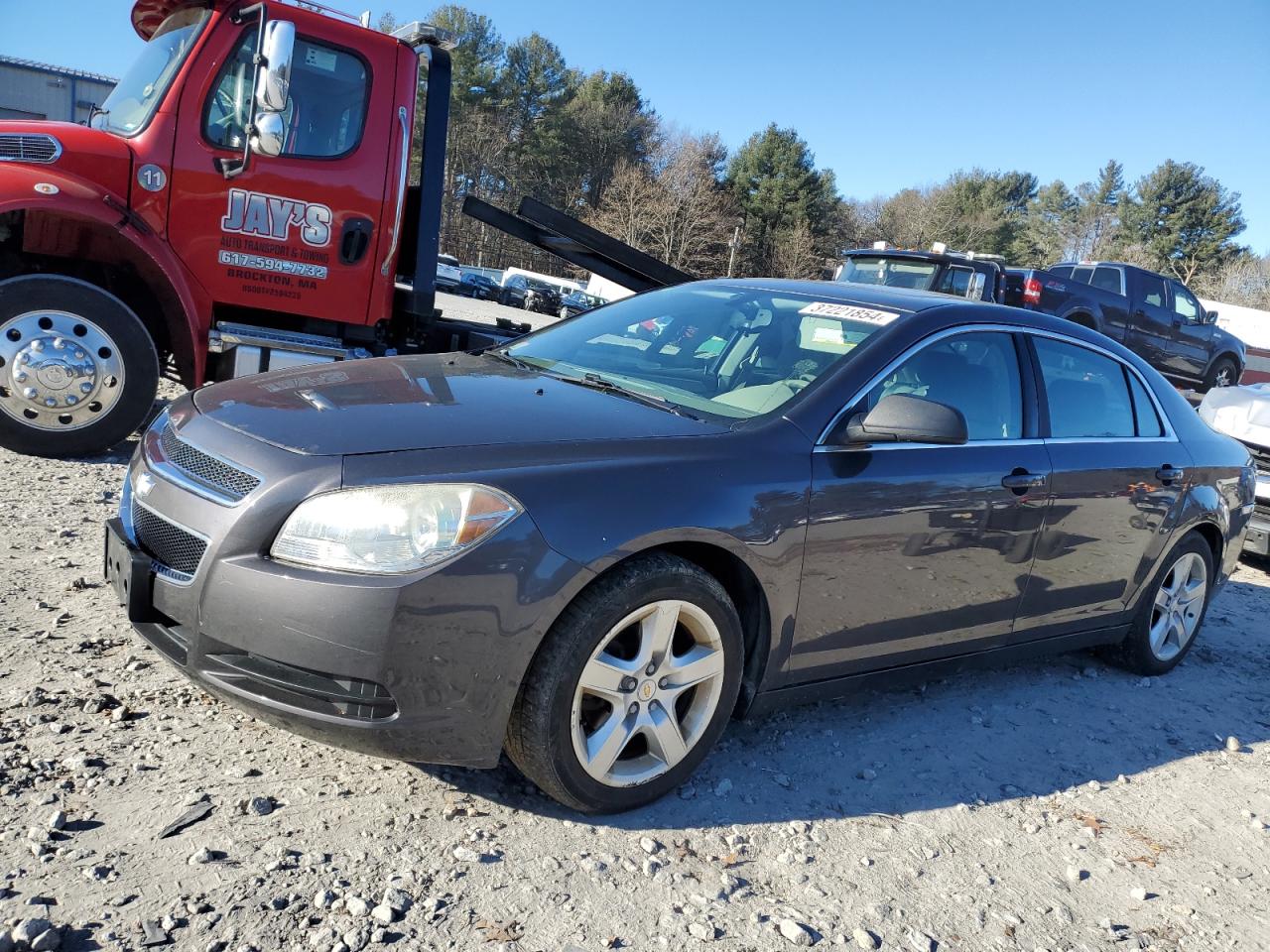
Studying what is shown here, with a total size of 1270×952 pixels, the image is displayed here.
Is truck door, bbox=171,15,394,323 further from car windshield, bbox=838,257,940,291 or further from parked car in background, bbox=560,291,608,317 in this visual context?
parked car in background, bbox=560,291,608,317

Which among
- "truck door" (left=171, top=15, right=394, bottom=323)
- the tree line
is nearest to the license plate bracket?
"truck door" (left=171, top=15, right=394, bottom=323)

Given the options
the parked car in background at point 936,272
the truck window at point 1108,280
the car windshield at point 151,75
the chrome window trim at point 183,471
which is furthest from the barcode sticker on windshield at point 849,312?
the truck window at point 1108,280

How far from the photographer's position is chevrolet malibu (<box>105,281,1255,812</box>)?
2539 millimetres

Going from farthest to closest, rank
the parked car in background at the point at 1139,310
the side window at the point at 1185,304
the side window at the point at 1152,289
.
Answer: the side window at the point at 1185,304
the side window at the point at 1152,289
the parked car in background at the point at 1139,310

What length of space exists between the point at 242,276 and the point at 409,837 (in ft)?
14.1

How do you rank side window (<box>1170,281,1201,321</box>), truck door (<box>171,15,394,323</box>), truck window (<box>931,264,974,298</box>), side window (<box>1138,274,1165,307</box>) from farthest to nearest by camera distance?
side window (<box>1170,281,1201,321</box>) → side window (<box>1138,274,1165,307</box>) → truck window (<box>931,264,974,298</box>) → truck door (<box>171,15,394,323</box>)

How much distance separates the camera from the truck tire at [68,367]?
5285 mm

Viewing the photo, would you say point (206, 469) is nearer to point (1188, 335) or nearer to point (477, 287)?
point (1188, 335)

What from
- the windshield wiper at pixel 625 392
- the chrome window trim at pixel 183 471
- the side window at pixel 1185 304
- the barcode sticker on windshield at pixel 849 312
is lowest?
the chrome window trim at pixel 183 471

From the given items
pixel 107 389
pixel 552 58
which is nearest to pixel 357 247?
pixel 107 389

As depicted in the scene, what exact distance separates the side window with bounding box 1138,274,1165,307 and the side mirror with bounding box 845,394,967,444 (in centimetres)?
1479

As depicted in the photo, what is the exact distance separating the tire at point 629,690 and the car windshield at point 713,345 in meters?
0.72

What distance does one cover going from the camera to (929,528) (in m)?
3.46

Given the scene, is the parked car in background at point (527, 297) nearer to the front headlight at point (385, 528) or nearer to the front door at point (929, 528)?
the front door at point (929, 528)
